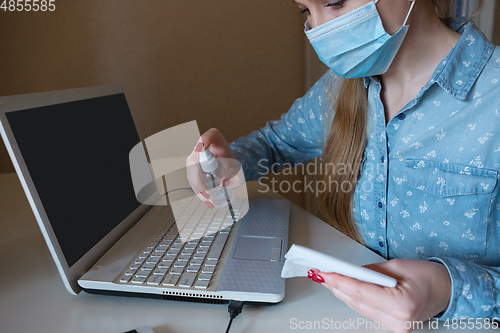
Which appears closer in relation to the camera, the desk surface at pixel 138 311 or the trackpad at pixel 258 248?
the desk surface at pixel 138 311

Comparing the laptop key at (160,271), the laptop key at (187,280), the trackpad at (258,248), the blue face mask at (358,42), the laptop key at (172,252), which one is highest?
the blue face mask at (358,42)

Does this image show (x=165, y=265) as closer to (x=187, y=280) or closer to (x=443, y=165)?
(x=187, y=280)

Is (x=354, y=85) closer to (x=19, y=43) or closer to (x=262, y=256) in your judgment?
(x=262, y=256)

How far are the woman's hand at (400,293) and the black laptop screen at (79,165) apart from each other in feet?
1.32

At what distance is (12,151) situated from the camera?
51 cm

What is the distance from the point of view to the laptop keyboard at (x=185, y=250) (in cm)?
53

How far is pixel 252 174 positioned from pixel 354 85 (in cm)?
37

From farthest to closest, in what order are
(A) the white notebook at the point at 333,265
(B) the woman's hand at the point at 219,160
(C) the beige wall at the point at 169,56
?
(C) the beige wall at the point at 169,56, (B) the woman's hand at the point at 219,160, (A) the white notebook at the point at 333,265

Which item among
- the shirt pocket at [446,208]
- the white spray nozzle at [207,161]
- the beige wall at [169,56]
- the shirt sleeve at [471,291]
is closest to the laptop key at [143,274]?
the white spray nozzle at [207,161]

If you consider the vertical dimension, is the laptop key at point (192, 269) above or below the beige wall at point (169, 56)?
below

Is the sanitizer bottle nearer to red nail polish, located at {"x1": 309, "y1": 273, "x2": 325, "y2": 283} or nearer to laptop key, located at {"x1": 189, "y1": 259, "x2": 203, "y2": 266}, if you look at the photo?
laptop key, located at {"x1": 189, "y1": 259, "x2": 203, "y2": 266}

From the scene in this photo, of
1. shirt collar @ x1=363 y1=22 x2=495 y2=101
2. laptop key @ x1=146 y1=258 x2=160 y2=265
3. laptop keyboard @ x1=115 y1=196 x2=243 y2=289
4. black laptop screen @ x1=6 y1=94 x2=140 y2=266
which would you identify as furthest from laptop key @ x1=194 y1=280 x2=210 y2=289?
shirt collar @ x1=363 y1=22 x2=495 y2=101

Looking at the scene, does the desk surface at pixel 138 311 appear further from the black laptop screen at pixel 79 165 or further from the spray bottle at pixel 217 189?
the spray bottle at pixel 217 189

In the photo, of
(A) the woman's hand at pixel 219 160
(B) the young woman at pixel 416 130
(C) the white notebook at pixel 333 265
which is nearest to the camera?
(C) the white notebook at pixel 333 265
